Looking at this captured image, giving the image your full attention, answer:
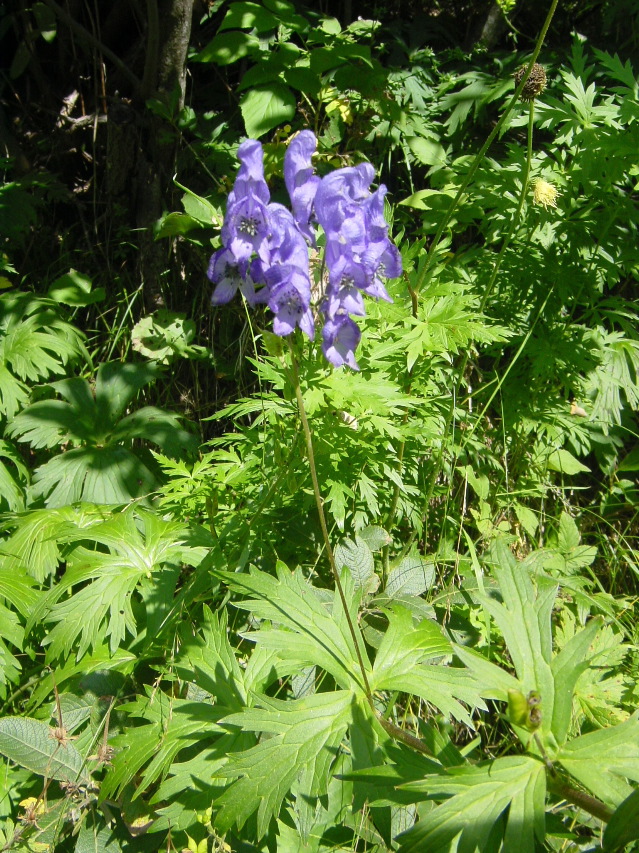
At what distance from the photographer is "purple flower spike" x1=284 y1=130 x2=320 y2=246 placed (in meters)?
1.58

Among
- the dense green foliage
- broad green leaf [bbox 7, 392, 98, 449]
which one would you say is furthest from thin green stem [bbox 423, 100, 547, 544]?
broad green leaf [bbox 7, 392, 98, 449]

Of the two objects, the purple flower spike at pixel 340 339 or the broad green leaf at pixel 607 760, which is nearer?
the broad green leaf at pixel 607 760

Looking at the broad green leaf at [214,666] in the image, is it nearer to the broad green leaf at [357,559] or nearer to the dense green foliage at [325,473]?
the dense green foliage at [325,473]

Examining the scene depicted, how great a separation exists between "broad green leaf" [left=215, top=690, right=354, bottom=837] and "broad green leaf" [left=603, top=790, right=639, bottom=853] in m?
0.53

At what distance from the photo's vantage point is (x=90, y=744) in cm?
186

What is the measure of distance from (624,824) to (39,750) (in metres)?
1.40

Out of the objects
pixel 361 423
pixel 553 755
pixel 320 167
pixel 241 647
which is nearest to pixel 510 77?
pixel 320 167

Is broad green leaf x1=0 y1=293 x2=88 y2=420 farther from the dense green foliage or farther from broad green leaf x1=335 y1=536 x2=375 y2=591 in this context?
broad green leaf x1=335 y1=536 x2=375 y2=591

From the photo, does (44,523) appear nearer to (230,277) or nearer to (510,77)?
(230,277)

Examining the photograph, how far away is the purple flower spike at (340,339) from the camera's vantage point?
1.47 meters

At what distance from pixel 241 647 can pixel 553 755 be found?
115 cm

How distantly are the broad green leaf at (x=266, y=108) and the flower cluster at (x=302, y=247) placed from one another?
1.56 meters

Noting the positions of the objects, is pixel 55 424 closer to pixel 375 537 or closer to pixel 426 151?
pixel 375 537

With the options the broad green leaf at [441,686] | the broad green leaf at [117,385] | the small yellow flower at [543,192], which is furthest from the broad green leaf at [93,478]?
the small yellow flower at [543,192]
